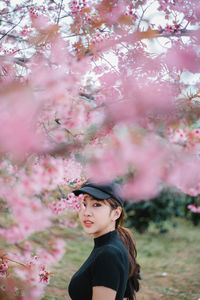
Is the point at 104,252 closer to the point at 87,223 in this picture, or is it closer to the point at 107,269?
the point at 107,269

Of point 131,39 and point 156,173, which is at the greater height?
point 131,39

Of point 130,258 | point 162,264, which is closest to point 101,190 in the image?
point 130,258

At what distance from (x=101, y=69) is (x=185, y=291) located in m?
3.22

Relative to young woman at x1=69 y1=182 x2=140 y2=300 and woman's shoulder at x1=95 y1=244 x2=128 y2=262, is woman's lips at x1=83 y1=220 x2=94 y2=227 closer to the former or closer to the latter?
young woman at x1=69 y1=182 x2=140 y2=300

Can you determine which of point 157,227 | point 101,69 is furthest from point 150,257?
point 101,69

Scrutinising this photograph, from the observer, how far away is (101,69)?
2.32 meters

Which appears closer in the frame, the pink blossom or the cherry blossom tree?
the cherry blossom tree

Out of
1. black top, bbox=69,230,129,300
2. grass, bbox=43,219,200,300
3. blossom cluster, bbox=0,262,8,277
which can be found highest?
black top, bbox=69,230,129,300

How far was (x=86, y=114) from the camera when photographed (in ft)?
5.91

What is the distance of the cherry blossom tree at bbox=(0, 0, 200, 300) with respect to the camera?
126 centimetres

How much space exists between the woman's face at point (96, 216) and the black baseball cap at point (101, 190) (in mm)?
55

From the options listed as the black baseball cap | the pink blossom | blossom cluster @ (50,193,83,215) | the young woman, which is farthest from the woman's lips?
the pink blossom

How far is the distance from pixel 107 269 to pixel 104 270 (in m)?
0.01

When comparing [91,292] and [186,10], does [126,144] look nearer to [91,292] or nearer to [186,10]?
[91,292]
